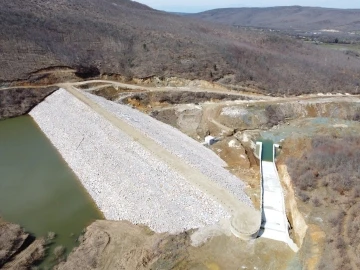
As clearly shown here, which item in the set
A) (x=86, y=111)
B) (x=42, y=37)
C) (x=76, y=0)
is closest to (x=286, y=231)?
(x=86, y=111)

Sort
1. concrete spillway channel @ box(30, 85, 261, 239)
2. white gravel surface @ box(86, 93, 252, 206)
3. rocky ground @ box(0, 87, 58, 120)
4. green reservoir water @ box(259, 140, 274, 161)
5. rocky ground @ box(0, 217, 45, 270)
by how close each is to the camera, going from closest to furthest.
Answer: rocky ground @ box(0, 217, 45, 270) < concrete spillway channel @ box(30, 85, 261, 239) < white gravel surface @ box(86, 93, 252, 206) < green reservoir water @ box(259, 140, 274, 161) < rocky ground @ box(0, 87, 58, 120)

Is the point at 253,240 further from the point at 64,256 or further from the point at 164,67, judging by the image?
the point at 164,67

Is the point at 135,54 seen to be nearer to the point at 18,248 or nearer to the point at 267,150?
the point at 267,150

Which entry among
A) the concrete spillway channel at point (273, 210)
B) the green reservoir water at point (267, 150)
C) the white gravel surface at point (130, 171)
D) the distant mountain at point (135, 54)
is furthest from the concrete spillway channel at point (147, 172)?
the distant mountain at point (135, 54)

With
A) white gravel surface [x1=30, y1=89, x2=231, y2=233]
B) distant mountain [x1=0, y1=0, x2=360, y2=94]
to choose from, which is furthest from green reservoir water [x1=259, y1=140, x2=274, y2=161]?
distant mountain [x1=0, y1=0, x2=360, y2=94]

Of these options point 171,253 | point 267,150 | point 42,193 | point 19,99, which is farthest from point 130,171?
point 19,99

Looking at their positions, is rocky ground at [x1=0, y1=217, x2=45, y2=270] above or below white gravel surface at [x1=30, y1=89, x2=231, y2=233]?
below

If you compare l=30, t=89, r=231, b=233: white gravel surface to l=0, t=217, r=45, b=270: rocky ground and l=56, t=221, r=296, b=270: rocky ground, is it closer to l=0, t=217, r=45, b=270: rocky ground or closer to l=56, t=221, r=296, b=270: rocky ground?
l=56, t=221, r=296, b=270: rocky ground

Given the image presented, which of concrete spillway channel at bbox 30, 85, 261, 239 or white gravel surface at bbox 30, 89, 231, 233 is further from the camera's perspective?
white gravel surface at bbox 30, 89, 231, 233
